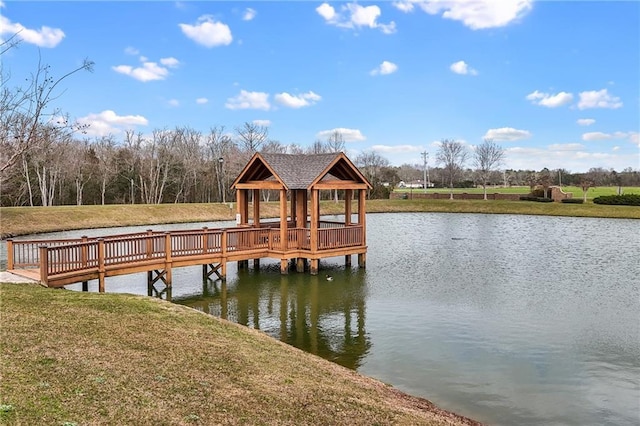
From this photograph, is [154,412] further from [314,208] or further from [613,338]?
[314,208]

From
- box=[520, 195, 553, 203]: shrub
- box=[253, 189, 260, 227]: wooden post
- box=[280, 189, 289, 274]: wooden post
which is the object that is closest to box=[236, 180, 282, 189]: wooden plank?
box=[280, 189, 289, 274]: wooden post

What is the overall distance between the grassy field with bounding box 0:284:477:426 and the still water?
1.74 metres

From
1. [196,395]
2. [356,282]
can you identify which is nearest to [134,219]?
[356,282]

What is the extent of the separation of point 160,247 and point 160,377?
11.8 metres

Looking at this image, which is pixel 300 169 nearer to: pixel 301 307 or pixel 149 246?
pixel 149 246

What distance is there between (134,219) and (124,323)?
38.4 meters

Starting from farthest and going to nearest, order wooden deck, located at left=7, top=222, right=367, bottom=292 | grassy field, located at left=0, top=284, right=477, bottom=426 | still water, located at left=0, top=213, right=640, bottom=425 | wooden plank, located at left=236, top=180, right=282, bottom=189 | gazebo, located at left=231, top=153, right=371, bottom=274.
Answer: wooden plank, located at left=236, top=180, right=282, bottom=189
gazebo, located at left=231, top=153, right=371, bottom=274
wooden deck, located at left=7, top=222, right=367, bottom=292
still water, located at left=0, top=213, right=640, bottom=425
grassy field, located at left=0, top=284, right=477, bottom=426

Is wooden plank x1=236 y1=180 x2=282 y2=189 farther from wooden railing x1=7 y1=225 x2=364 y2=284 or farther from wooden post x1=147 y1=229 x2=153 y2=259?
wooden post x1=147 y1=229 x2=153 y2=259

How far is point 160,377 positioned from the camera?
7527 mm

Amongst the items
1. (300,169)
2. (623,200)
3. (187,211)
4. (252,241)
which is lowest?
(252,241)

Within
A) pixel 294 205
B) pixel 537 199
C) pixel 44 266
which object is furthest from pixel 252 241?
pixel 537 199

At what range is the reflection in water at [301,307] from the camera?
12.8 m

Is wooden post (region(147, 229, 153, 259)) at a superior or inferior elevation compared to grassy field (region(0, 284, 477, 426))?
superior

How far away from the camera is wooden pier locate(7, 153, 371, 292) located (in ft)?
55.0
